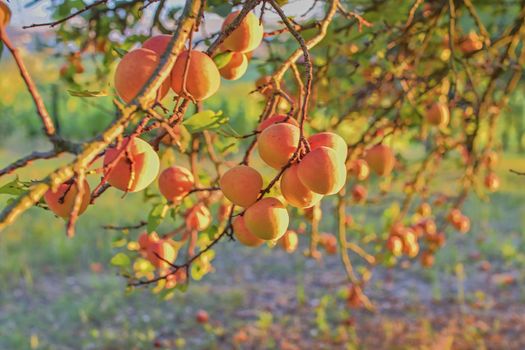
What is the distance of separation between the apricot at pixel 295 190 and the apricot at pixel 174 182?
287 millimetres

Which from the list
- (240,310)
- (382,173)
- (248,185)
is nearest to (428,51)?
(382,173)

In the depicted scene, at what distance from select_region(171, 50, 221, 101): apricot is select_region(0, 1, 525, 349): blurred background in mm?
1602

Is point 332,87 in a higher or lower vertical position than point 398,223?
higher

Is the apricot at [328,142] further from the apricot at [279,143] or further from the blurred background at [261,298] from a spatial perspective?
the blurred background at [261,298]

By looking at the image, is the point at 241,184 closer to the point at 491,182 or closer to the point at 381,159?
the point at 381,159

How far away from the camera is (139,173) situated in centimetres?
56

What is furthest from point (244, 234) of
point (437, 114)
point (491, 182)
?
point (491, 182)

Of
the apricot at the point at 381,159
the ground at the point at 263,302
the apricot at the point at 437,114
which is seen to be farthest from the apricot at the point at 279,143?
the ground at the point at 263,302

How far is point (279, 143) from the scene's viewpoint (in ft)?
1.92

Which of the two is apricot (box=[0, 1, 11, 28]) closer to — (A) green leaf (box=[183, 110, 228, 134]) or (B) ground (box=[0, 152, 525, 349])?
(A) green leaf (box=[183, 110, 228, 134])

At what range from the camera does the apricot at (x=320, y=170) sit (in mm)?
556

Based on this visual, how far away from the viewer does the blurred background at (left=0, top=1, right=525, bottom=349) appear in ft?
10.0

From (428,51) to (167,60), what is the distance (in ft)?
5.89

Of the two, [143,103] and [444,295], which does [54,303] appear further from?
[143,103]
